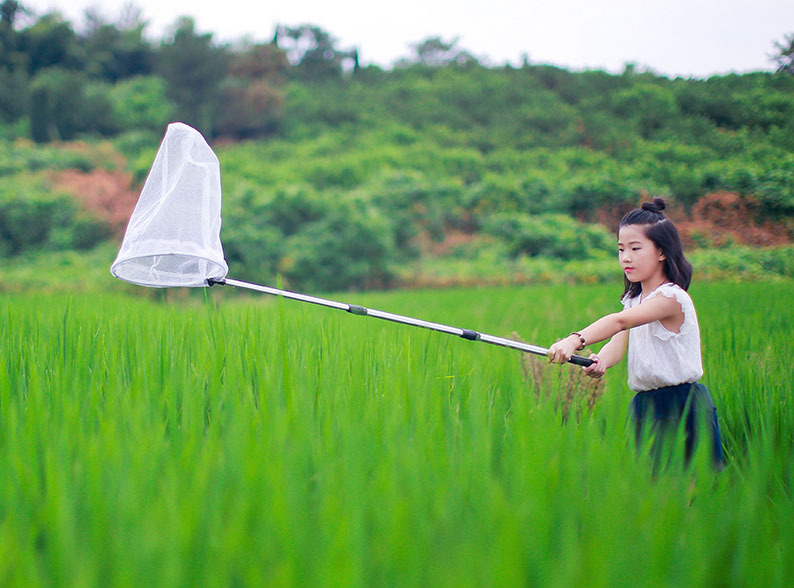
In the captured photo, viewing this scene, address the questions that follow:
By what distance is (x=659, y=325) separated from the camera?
5.12 ft

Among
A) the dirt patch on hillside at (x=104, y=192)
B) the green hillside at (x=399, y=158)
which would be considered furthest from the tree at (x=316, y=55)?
the dirt patch on hillside at (x=104, y=192)

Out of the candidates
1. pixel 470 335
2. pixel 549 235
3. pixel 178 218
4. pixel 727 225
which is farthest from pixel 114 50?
pixel 470 335

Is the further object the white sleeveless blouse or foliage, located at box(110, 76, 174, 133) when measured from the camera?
foliage, located at box(110, 76, 174, 133)

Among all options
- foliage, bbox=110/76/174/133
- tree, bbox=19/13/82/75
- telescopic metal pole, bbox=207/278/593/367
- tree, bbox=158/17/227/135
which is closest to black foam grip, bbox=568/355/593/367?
telescopic metal pole, bbox=207/278/593/367

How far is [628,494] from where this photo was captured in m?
0.75

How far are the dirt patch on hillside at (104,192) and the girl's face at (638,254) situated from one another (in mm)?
10826

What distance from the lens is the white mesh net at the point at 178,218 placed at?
1.61 m

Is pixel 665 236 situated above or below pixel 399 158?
below

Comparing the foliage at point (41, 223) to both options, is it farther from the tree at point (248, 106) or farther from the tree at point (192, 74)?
the tree at point (248, 106)

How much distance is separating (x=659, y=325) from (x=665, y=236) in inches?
9.2

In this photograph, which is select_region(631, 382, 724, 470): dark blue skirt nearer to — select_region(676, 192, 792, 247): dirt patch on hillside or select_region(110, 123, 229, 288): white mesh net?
Result: select_region(110, 123, 229, 288): white mesh net

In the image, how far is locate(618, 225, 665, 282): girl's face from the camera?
1538 millimetres

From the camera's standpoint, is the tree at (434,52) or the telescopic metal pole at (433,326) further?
the tree at (434,52)

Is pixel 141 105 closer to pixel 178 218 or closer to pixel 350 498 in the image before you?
pixel 178 218
